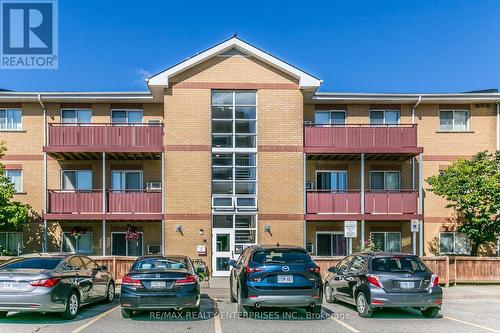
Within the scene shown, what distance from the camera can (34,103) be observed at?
21.5 m

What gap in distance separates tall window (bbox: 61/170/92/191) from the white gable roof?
18.8ft

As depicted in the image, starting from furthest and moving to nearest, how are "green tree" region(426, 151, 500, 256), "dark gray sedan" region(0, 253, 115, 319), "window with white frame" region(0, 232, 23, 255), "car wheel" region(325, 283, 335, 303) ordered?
"window with white frame" region(0, 232, 23, 255) < "green tree" region(426, 151, 500, 256) < "car wheel" region(325, 283, 335, 303) < "dark gray sedan" region(0, 253, 115, 319)

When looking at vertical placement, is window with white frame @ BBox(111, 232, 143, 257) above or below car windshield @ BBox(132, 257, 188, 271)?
below

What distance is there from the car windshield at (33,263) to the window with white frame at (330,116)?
14.5 m

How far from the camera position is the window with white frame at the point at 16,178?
837 inches

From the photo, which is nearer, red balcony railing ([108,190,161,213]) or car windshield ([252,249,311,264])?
car windshield ([252,249,311,264])

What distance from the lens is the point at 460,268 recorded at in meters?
16.6

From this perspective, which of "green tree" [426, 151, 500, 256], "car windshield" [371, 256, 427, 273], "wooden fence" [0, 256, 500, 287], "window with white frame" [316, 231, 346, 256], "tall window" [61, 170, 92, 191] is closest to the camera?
"car windshield" [371, 256, 427, 273]

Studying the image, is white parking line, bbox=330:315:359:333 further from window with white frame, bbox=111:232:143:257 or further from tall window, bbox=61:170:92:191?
tall window, bbox=61:170:92:191

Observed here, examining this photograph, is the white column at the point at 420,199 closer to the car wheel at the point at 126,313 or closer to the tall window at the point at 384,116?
the tall window at the point at 384,116

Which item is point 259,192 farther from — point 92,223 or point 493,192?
point 493,192

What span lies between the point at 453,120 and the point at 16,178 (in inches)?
822

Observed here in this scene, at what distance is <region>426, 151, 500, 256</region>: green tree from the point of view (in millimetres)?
18781

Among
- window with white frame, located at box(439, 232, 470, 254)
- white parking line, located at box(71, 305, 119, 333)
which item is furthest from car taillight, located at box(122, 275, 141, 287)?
window with white frame, located at box(439, 232, 470, 254)
